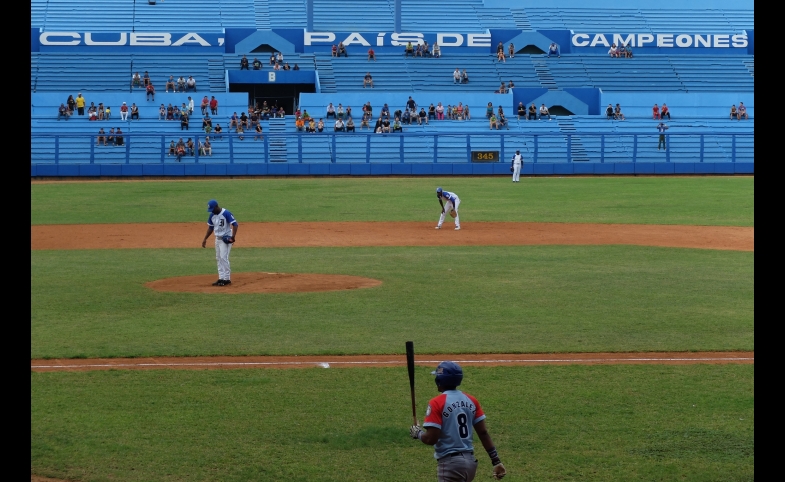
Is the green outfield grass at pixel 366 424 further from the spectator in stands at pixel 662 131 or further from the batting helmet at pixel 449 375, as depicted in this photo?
the spectator in stands at pixel 662 131

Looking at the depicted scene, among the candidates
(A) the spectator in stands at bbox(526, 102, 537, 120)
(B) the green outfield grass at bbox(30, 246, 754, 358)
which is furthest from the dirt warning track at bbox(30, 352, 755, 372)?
(A) the spectator in stands at bbox(526, 102, 537, 120)

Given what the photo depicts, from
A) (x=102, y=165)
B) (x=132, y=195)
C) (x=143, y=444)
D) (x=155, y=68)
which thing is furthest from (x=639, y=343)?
(x=155, y=68)

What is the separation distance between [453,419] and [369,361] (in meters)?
7.72

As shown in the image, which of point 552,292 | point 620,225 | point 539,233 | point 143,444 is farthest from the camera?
point 620,225

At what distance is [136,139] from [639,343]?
42.5 meters

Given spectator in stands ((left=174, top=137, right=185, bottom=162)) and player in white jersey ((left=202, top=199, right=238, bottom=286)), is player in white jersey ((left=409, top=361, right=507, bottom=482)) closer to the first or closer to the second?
player in white jersey ((left=202, top=199, right=238, bottom=286))

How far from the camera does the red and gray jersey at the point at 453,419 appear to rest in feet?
21.9

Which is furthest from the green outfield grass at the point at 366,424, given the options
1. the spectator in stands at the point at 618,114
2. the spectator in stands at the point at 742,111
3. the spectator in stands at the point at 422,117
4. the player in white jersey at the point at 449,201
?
the spectator in stands at the point at 742,111

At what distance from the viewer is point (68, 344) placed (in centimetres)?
1548

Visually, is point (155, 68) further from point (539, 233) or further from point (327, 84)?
point (539, 233)

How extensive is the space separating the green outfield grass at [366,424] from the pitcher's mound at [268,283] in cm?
712

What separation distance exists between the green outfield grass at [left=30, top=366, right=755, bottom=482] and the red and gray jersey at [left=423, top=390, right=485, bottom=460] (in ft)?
8.63

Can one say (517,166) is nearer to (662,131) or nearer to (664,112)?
(662,131)
